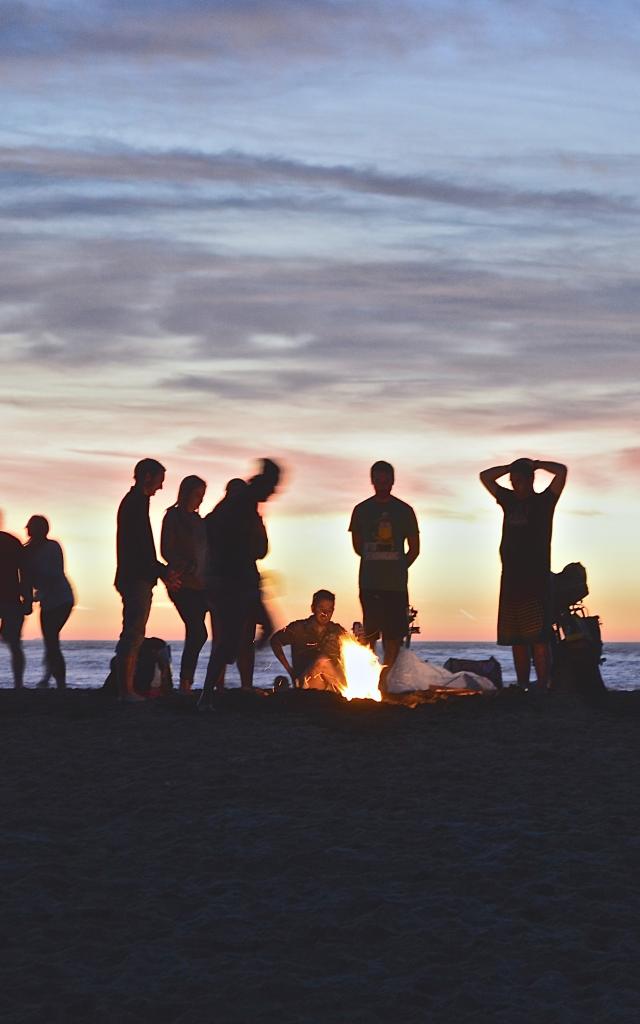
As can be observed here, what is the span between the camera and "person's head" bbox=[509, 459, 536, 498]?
12.0 meters

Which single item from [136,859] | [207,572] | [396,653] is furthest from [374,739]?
[136,859]

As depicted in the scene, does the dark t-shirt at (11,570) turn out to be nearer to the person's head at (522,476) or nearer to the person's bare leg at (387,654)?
the person's bare leg at (387,654)

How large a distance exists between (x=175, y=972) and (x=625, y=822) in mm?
3146

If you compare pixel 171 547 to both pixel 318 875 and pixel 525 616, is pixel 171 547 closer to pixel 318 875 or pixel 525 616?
pixel 525 616

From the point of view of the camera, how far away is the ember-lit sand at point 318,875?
4.69m

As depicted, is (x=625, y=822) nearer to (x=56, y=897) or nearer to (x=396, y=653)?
(x=56, y=897)

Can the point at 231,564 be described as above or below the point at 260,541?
below

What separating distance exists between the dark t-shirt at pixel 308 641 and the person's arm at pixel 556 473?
97.5 inches

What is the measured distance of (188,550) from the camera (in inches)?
482

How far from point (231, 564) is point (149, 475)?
1021 millimetres

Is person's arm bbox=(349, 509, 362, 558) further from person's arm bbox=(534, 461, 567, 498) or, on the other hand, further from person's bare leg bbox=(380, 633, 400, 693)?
person's arm bbox=(534, 461, 567, 498)

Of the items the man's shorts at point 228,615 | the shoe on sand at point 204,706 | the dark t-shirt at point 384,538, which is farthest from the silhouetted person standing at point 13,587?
the dark t-shirt at point 384,538

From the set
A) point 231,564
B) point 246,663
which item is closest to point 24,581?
point 246,663

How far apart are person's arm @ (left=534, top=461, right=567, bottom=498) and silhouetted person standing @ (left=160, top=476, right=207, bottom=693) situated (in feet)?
9.57
